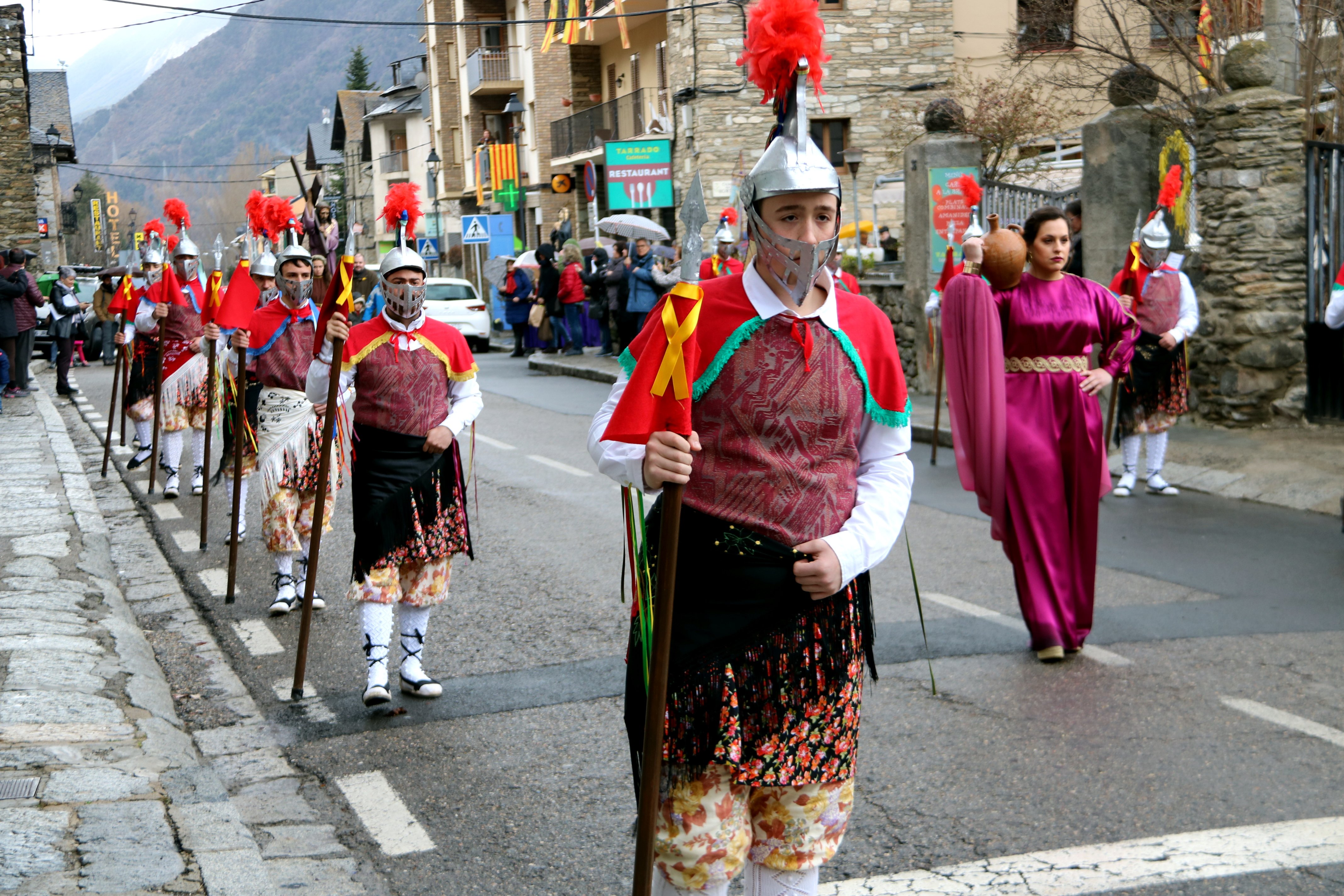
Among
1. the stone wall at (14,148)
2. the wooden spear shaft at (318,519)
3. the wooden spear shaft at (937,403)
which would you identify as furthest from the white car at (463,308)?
the wooden spear shaft at (318,519)

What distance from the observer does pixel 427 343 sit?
20.0 ft

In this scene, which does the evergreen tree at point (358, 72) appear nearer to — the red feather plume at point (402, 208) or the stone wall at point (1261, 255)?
the stone wall at point (1261, 255)

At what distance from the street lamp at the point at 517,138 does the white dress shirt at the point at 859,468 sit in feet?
126

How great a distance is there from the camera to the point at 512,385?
877 inches

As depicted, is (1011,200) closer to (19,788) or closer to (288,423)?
(288,423)

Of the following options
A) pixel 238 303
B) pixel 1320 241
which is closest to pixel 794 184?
pixel 238 303

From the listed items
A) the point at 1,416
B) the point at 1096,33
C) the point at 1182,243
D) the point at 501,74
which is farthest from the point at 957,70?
the point at 501,74

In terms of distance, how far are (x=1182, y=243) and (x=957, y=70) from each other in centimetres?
1662

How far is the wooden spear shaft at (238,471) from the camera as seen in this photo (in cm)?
779

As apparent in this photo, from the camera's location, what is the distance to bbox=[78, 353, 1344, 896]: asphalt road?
4473 mm

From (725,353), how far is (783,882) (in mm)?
1143

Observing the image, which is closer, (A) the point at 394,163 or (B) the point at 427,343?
(B) the point at 427,343

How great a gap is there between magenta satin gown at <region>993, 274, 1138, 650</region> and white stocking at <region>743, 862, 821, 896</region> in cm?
355

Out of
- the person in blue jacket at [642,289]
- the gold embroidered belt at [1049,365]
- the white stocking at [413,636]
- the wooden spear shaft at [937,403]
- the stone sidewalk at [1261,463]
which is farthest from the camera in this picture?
the person in blue jacket at [642,289]
